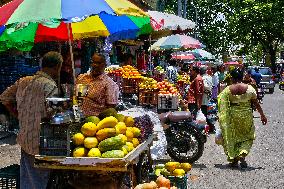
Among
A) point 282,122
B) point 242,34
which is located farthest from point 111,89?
point 242,34

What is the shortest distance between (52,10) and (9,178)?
1945 mm

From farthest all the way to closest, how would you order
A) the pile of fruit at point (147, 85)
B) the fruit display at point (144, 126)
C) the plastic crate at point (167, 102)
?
the plastic crate at point (167, 102) < the pile of fruit at point (147, 85) < the fruit display at point (144, 126)

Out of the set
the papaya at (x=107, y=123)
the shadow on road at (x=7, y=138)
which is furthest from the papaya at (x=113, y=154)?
the shadow on road at (x=7, y=138)

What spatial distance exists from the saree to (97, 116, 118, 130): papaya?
5.10 metres

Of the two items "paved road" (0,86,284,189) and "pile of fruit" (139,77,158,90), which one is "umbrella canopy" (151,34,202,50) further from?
"pile of fruit" (139,77,158,90)

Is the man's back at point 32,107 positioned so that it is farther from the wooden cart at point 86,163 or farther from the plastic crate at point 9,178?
the wooden cart at point 86,163

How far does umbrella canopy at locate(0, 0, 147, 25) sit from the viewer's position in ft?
19.5

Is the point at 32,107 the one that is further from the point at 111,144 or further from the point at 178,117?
the point at 178,117

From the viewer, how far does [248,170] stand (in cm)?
1092

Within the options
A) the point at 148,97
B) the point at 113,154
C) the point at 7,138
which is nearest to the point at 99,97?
the point at 113,154

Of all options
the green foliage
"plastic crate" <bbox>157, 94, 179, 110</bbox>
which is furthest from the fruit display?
the green foliage

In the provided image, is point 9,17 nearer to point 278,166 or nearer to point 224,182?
point 224,182

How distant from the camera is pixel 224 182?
9.81 meters

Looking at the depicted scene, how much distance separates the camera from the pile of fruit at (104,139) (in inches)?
239
